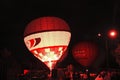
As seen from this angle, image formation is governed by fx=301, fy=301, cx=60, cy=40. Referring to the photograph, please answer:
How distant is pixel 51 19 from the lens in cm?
1284

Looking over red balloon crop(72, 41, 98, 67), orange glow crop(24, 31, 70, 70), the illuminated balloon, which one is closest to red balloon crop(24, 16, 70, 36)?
the illuminated balloon

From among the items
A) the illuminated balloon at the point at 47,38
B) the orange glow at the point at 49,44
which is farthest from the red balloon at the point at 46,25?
the orange glow at the point at 49,44

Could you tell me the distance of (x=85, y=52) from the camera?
662 inches

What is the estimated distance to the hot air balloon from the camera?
12.6m

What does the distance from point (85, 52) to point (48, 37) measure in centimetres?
466

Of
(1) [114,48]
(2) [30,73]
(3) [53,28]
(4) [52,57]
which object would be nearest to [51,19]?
(3) [53,28]

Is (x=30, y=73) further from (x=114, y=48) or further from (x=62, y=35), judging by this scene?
(x=114, y=48)

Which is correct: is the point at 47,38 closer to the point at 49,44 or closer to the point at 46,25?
the point at 49,44

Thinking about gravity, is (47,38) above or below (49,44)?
above

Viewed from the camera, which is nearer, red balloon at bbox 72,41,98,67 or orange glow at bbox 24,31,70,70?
orange glow at bbox 24,31,70,70

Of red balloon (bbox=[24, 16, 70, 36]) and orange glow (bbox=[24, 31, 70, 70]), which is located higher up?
red balloon (bbox=[24, 16, 70, 36])

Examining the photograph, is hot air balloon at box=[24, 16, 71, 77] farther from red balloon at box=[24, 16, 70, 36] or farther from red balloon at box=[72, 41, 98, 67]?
red balloon at box=[72, 41, 98, 67]

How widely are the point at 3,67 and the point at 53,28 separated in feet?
16.1

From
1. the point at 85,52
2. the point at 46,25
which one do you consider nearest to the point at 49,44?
the point at 46,25
